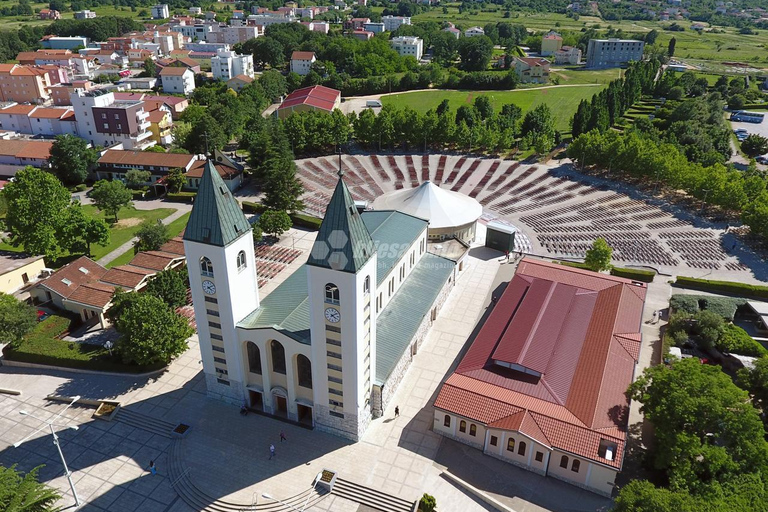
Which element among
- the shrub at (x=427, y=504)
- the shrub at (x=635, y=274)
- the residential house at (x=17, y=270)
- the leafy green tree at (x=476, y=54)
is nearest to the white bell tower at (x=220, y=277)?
the shrub at (x=427, y=504)

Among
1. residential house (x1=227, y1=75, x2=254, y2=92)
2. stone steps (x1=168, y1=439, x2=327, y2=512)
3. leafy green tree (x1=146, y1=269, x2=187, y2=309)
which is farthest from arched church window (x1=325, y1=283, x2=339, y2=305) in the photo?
residential house (x1=227, y1=75, x2=254, y2=92)

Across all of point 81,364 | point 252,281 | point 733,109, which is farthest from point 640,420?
point 733,109

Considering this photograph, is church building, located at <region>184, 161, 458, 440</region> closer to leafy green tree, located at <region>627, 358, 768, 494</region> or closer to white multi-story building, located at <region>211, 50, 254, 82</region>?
leafy green tree, located at <region>627, 358, 768, 494</region>

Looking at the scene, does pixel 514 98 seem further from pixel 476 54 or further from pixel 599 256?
pixel 599 256

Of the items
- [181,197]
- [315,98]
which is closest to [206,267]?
[181,197]

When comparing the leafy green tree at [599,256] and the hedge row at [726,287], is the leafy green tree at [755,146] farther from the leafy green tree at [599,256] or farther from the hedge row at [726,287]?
the leafy green tree at [599,256]

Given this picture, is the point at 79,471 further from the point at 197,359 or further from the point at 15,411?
the point at 197,359
